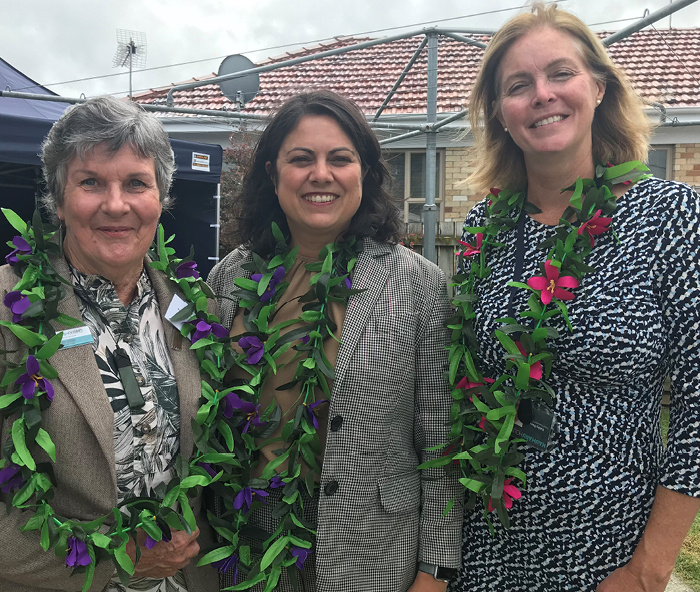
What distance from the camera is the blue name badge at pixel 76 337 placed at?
1512 mm

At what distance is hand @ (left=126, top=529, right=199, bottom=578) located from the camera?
5.18 feet

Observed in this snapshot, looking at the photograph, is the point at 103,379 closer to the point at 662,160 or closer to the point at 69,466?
the point at 69,466

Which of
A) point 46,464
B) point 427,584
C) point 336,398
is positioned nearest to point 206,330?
point 336,398

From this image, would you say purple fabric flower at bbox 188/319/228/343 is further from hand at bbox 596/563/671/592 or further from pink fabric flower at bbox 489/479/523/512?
hand at bbox 596/563/671/592

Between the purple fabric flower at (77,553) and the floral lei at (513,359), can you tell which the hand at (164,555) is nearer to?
the purple fabric flower at (77,553)

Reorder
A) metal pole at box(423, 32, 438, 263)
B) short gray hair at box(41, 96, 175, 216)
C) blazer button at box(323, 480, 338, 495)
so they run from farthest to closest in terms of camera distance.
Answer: metal pole at box(423, 32, 438, 263), blazer button at box(323, 480, 338, 495), short gray hair at box(41, 96, 175, 216)

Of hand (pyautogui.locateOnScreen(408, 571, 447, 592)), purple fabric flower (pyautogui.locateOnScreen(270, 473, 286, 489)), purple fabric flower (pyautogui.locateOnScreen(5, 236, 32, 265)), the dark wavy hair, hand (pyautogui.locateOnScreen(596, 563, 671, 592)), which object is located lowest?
hand (pyautogui.locateOnScreen(408, 571, 447, 592))

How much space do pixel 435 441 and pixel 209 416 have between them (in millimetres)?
684

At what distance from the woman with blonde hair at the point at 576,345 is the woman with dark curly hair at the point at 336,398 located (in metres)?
0.13

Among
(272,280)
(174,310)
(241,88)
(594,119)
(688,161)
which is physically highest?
(688,161)

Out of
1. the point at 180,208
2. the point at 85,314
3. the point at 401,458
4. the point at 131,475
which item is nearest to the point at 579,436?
the point at 401,458

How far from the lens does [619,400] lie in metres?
1.56

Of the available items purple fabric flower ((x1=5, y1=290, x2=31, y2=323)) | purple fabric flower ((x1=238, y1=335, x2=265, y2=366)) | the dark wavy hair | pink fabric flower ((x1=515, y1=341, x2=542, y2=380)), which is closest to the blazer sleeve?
pink fabric flower ((x1=515, y1=341, x2=542, y2=380))

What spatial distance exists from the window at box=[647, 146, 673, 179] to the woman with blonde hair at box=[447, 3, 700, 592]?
822 cm
